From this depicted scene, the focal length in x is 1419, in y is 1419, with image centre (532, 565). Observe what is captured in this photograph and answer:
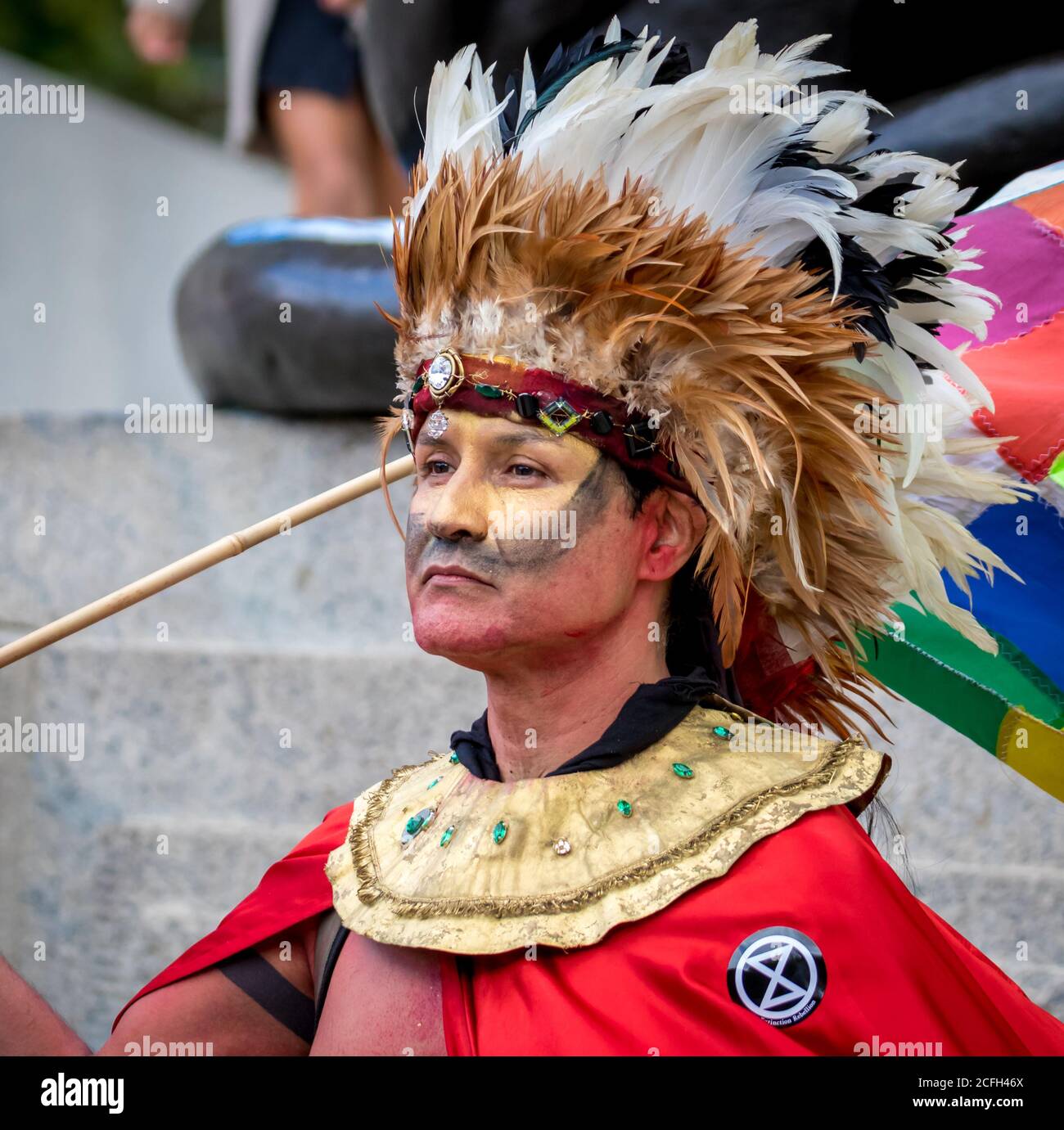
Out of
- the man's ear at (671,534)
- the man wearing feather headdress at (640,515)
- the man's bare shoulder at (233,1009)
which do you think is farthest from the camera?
the man's bare shoulder at (233,1009)

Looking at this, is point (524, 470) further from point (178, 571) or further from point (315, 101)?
point (315, 101)

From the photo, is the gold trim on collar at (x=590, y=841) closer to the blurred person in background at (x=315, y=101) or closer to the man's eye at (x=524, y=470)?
the man's eye at (x=524, y=470)

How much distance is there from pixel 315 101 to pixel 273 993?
458 cm

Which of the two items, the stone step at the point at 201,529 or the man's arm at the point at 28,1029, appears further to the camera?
the stone step at the point at 201,529

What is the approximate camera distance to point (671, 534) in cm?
242

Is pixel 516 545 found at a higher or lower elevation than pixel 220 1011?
higher

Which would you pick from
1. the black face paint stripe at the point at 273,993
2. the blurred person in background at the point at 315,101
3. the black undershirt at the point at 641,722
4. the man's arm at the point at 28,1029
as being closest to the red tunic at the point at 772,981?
the black undershirt at the point at 641,722

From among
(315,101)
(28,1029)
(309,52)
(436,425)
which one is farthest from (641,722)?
(309,52)

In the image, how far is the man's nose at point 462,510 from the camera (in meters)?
2.25

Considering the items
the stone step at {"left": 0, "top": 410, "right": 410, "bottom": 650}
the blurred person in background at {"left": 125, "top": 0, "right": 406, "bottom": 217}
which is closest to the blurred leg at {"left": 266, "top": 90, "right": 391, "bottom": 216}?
the blurred person in background at {"left": 125, "top": 0, "right": 406, "bottom": 217}

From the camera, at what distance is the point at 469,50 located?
250 cm

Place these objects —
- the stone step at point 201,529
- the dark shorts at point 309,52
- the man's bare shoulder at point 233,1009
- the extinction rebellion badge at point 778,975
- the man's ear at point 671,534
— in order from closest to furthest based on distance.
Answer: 1. the extinction rebellion badge at point 778,975
2. the man's ear at point 671,534
3. the man's bare shoulder at point 233,1009
4. the stone step at point 201,529
5. the dark shorts at point 309,52

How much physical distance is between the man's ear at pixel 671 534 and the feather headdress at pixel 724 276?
0.05 metres

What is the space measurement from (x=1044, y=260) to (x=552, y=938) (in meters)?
2.00
